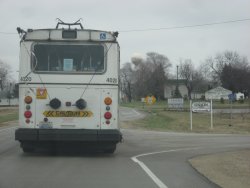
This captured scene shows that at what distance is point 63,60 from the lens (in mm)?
13078

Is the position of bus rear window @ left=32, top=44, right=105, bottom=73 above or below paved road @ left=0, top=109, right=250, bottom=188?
above

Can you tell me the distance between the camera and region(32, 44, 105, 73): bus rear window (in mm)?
13000

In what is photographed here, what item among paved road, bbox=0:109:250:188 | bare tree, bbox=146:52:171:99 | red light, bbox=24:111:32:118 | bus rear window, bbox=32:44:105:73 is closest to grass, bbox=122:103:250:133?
paved road, bbox=0:109:250:188

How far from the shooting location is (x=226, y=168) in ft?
37.8

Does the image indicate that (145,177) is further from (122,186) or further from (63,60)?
(63,60)

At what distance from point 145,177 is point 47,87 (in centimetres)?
425

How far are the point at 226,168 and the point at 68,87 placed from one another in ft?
15.2

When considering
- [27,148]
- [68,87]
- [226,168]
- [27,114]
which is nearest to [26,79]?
[27,114]

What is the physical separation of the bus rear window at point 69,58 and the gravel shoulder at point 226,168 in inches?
148

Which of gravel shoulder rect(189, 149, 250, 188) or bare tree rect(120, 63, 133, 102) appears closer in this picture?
gravel shoulder rect(189, 149, 250, 188)

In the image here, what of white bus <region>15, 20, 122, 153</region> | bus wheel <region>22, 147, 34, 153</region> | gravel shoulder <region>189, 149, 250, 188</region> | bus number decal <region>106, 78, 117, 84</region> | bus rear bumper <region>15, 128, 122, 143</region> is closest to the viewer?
gravel shoulder <region>189, 149, 250, 188</region>

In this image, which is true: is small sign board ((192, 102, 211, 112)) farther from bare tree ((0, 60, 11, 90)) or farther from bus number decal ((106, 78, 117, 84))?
bare tree ((0, 60, 11, 90))

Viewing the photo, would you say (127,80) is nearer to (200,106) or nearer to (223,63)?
(223,63)

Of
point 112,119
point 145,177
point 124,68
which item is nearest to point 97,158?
point 112,119
